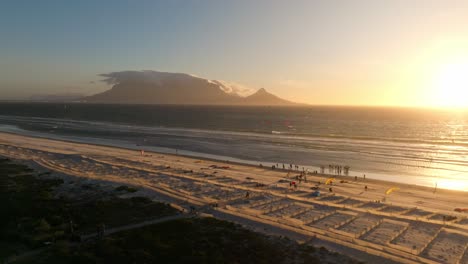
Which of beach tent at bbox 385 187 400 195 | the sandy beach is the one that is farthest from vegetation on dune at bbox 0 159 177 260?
beach tent at bbox 385 187 400 195

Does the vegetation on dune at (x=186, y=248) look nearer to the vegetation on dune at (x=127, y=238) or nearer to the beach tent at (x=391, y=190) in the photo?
the vegetation on dune at (x=127, y=238)

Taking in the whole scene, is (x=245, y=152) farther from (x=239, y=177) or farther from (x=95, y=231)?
(x=95, y=231)

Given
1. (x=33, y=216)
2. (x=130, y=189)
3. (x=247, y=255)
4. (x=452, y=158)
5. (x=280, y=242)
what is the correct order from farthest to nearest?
1. (x=452, y=158)
2. (x=130, y=189)
3. (x=33, y=216)
4. (x=280, y=242)
5. (x=247, y=255)

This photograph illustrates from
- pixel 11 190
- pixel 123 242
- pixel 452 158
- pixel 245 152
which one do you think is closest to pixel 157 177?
pixel 11 190

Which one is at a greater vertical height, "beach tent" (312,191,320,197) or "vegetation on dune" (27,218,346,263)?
"beach tent" (312,191,320,197)

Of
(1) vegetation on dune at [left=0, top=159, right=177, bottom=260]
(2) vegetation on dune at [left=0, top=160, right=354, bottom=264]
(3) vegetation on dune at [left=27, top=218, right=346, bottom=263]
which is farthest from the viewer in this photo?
(1) vegetation on dune at [left=0, top=159, right=177, bottom=260]

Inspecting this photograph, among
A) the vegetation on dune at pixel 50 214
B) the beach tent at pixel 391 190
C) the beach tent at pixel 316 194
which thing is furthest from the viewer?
the beach tent at pixel 391 190

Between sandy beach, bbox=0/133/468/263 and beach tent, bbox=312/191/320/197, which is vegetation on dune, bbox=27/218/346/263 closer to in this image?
sandy beach, bbox=0/133/468/263

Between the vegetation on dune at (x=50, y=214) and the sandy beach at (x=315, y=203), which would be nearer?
the vegetation on dune at (x=50, y=214)

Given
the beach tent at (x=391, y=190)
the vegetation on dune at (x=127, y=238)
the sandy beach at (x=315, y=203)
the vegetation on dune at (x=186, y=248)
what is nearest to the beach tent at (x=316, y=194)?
the sandy beach at (x=315, y=203)
